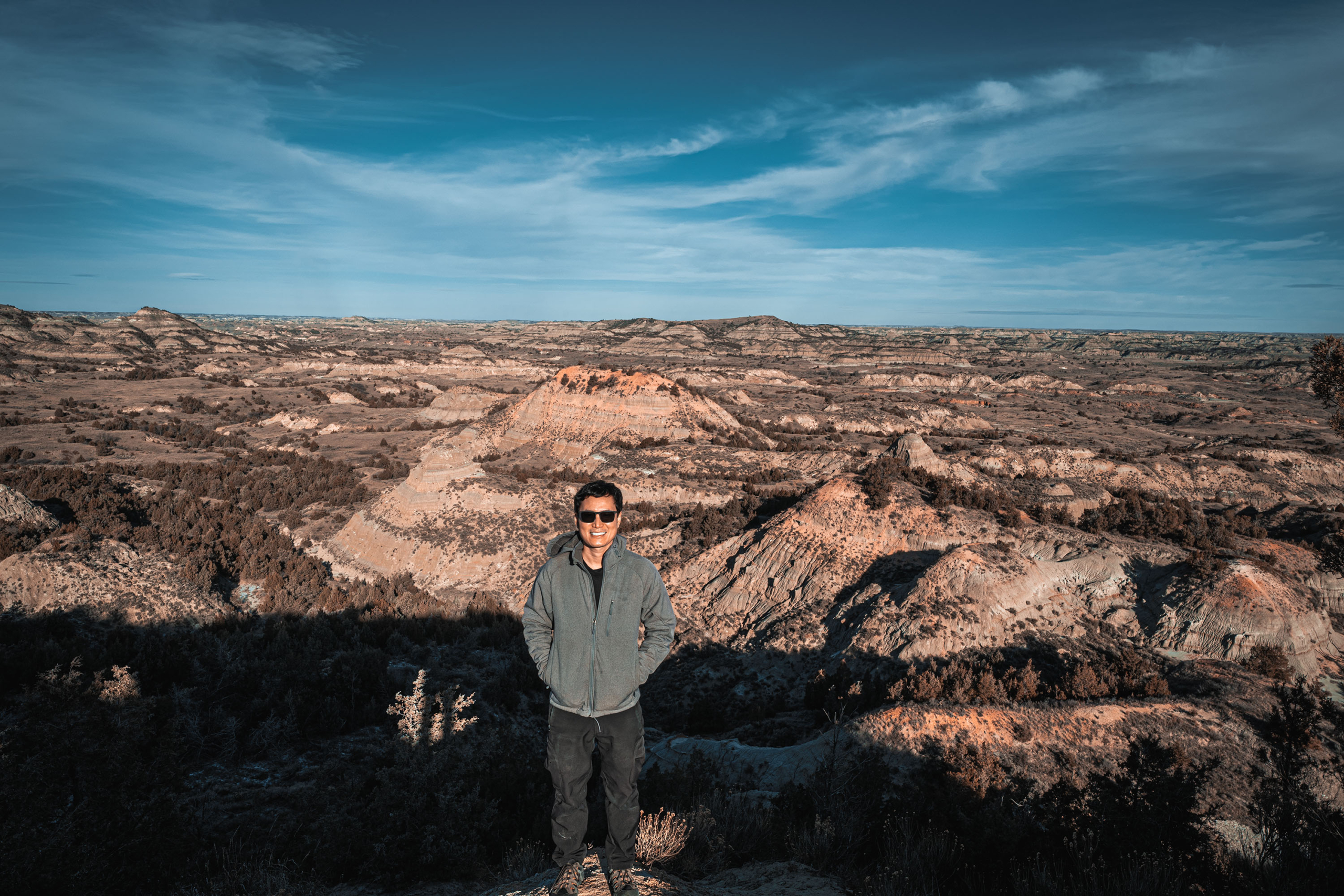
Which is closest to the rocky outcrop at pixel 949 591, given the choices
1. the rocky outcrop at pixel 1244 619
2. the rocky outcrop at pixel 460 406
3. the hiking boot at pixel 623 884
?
the rocky outcrop at pixel 1244 619

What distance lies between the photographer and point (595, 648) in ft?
14.2

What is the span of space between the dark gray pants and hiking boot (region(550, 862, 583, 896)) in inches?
1.8

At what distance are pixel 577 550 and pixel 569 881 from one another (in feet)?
8.63

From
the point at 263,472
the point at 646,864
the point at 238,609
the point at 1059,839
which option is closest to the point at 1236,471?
the point at 1059,839

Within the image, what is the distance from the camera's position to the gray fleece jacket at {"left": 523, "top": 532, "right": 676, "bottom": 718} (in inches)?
170

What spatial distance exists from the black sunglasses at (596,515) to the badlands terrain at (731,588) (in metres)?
3.10

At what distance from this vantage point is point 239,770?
28.6 feet

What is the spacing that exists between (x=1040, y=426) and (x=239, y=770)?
2485 inches

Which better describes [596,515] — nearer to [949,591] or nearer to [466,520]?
[949,591]

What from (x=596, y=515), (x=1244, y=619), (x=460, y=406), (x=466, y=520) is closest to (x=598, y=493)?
(x=596, y=515)

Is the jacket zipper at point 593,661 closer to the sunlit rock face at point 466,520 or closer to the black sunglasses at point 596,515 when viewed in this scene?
the black sunglasses at point 596,515

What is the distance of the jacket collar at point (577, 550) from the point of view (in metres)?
4.37

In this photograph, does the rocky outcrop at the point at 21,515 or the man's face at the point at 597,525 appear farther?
the rocky outcrop at the point at 21,515

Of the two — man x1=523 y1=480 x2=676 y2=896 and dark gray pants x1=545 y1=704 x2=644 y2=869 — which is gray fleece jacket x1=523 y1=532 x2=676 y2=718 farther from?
dark gray pants x1=545 y1=704 x2=644 y2=869
